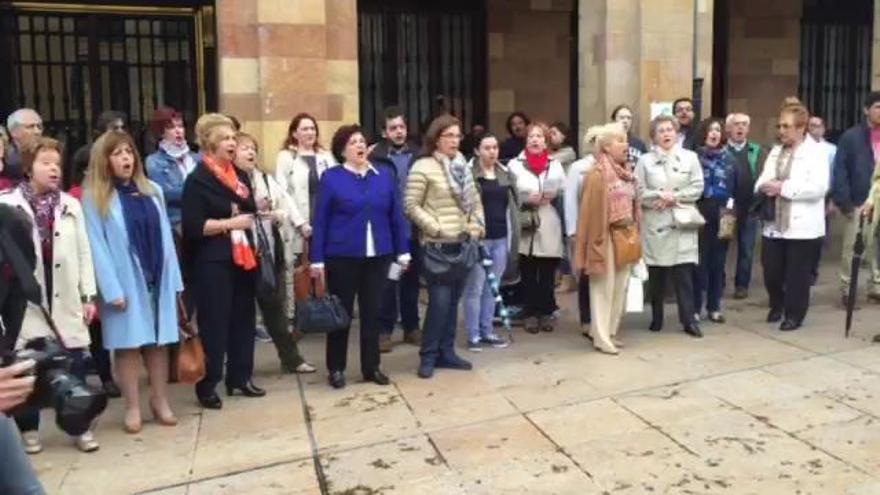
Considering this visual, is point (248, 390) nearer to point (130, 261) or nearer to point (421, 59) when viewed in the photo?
point (130, 261)

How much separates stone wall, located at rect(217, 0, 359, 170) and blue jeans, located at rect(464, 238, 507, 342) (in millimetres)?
2192

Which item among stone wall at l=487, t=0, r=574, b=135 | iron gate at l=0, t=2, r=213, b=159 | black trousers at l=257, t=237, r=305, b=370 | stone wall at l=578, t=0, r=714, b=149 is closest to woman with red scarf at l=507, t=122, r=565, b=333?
black trousers at l=257, t=237, r=305, b=370

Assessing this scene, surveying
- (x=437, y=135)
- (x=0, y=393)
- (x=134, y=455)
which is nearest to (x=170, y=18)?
(x=437, y=135)

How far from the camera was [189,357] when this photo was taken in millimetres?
5688

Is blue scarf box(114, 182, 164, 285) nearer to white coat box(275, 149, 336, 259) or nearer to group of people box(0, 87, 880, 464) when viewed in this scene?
group of people box(0, 87, 880, 464)

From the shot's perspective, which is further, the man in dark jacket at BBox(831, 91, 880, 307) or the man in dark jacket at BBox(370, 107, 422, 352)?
the man in dark jacket at BBox(831, 91, 880, 307)

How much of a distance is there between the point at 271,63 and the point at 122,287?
3634mm

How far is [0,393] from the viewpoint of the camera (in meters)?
2.68

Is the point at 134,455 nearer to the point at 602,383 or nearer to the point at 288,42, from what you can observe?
the point at 602,383

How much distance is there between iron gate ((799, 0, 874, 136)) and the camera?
577 inches

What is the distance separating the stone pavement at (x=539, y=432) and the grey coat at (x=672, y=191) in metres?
0.74

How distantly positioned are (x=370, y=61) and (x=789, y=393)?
25.6 feet

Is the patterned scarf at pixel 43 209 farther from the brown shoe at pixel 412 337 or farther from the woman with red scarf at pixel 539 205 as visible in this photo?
the woman with red scarf at pixel 539 205

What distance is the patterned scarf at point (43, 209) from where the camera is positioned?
5.11 metres
